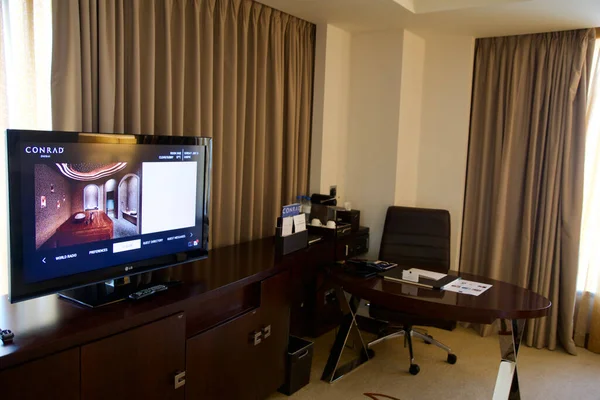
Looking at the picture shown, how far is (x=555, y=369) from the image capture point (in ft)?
11.1

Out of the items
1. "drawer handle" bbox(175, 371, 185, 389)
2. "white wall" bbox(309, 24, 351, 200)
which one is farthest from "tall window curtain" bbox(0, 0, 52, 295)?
"white wall" bbox(309, 24, 351, 200)

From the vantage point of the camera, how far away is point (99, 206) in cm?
194

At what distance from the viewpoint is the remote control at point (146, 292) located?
1996mm

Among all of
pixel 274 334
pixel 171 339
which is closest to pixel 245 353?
pixel 274 334

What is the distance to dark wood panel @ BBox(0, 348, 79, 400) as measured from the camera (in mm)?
1480

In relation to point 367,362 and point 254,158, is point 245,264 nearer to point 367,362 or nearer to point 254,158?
point 254,158

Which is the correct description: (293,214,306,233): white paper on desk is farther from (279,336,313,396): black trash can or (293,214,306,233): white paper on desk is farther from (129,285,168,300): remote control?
(129,285,168,300): remote control

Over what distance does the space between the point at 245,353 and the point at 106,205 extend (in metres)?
1.08

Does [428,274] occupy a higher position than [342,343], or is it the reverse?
[428,274]

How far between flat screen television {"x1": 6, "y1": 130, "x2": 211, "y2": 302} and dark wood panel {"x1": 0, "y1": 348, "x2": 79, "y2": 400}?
29 centimetres

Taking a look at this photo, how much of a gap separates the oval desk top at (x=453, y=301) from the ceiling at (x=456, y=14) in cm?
174

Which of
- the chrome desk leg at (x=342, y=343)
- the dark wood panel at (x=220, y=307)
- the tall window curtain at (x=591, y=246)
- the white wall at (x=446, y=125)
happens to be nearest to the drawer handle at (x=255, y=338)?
the dark wood panel at (x=220, y=307)

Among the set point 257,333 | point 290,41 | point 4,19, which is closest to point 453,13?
point 290,41

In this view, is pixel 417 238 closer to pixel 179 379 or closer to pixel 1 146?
pixel 179 379
